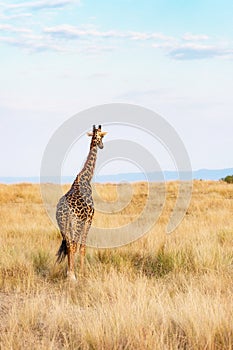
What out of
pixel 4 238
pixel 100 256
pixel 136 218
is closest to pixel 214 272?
pixel 100 256

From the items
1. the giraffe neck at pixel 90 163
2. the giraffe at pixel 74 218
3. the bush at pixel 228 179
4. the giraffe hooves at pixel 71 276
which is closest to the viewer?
the giraffe hooves at pixel 71 276

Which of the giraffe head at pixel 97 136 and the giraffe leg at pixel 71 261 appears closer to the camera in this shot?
the giraffe leg at pixel 71 261

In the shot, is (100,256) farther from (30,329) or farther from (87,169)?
(30,329)

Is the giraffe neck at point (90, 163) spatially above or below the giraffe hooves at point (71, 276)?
above

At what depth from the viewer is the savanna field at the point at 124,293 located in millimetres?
4727

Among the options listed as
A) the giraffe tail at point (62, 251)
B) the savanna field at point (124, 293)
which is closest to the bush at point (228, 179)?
the savanna field at point (124, 293)

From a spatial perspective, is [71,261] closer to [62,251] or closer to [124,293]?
[62,251]

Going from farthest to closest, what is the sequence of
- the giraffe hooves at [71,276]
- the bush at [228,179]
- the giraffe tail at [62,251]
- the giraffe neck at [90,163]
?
the bush at [228,179] → the giraffe neck at [90,163] → the giraffe tail at [62,251] → the giraffe hooves at [71,276]

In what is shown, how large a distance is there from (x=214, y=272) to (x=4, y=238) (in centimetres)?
443

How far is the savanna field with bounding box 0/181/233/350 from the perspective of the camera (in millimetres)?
4727

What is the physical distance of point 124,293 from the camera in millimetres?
6012

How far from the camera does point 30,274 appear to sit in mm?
7340

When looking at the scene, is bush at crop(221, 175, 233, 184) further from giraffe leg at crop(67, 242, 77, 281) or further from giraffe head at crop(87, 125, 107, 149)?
giraffe leg at crop(67, 242, 77, 281)

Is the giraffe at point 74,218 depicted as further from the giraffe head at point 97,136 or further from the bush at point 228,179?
the bush at point 228,179
